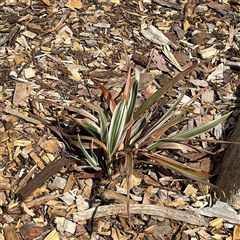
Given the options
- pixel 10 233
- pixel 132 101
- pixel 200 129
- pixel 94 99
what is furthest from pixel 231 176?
pixel 10 233

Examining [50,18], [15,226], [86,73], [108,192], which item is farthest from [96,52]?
[15,226]

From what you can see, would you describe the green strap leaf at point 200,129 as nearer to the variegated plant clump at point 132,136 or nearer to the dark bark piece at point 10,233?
the variegated plant clump at point 132,136

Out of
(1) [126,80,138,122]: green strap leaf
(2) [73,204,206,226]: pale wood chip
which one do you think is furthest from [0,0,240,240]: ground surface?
(1) [126,80,138,122]: green strap leaf

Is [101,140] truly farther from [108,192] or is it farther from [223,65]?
[223,65]

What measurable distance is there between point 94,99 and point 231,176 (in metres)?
1.07

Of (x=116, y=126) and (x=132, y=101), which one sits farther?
(x=132, y=101)

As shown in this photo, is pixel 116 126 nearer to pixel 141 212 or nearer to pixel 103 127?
pixel 103 127

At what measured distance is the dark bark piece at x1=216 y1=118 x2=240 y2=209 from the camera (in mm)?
2869

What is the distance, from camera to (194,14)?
4176 millimetres

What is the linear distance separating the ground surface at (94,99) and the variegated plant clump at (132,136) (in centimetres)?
14

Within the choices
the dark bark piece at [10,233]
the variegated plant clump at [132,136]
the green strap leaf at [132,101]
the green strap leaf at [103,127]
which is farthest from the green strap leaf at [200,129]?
the dark bark piece at [10,233]

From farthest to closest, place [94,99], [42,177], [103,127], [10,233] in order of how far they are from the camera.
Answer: [94,99]
[42,177]
[103,127]
[10,233]

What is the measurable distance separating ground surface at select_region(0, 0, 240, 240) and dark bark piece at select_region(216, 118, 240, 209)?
2.9 inches

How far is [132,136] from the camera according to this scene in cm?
299
